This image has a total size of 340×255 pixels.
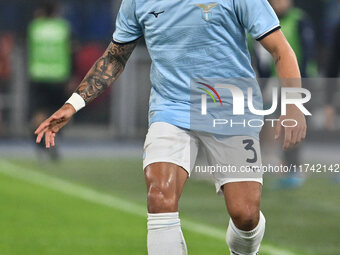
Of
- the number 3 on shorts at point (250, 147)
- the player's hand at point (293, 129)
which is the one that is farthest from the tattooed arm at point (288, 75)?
the number 3 on shorts at point (250, 147)

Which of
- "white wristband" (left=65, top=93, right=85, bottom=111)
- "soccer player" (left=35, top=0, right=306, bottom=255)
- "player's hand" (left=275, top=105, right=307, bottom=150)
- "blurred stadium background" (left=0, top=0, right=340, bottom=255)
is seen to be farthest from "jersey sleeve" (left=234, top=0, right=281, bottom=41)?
"blurred stadium background" (left=0, top=0, right=340, bottom=255)

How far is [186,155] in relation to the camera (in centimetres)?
588

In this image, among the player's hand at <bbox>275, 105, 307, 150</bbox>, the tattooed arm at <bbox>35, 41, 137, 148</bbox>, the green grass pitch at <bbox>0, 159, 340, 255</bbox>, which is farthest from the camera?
the green grass pitch at <bbox>0, 159, 340, 255</bbox>

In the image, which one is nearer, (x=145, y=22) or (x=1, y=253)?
(x=145, y=22)

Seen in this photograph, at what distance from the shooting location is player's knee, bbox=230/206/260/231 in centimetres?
593

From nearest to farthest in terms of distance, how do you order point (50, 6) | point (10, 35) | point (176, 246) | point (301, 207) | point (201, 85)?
point (176, 246), point (201, 85), point (301, 207), point (50, 6), point (10, 35)

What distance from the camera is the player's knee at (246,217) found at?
593 centimetres

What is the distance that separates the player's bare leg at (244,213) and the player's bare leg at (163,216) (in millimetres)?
379

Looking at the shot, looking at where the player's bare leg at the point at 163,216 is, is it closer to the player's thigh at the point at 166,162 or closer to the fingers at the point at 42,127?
the player's thigh at the point at 166,162

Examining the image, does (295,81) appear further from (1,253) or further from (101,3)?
(101,3)

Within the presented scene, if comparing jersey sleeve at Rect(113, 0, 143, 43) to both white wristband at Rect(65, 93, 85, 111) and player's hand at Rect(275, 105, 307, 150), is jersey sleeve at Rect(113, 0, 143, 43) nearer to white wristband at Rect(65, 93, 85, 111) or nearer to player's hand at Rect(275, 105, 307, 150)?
white wristband at Rect(65, 93, 85, 111)

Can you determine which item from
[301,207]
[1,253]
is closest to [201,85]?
[1,253]

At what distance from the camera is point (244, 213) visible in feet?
19.5

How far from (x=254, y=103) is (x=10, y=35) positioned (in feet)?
49.4
